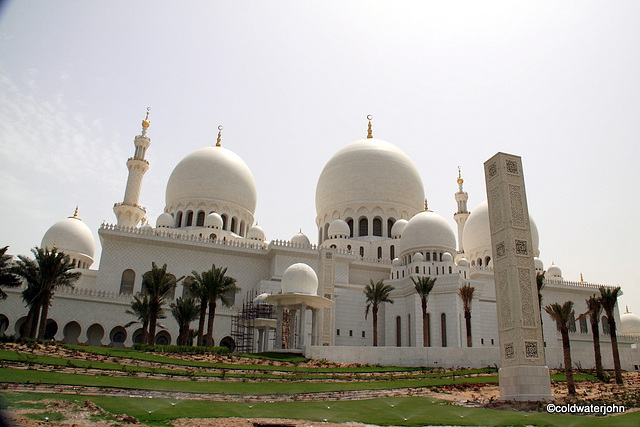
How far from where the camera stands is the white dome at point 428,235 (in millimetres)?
35594

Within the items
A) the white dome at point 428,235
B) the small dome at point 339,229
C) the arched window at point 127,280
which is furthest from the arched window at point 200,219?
the white dome at point 428,235

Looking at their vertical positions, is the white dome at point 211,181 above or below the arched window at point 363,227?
above

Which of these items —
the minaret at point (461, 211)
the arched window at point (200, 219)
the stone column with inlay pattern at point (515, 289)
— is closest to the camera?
the stone column with inlay pattern at point (515, 289)

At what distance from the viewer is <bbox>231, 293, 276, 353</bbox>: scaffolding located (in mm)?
30219

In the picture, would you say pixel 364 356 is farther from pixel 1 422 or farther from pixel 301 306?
pixel 1 422

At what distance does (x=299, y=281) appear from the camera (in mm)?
26703

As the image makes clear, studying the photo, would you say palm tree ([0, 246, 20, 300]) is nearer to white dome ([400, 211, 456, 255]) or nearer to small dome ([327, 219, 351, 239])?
small dome ([327, 219, 351, 239])

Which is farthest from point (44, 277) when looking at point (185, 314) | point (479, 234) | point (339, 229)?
point (479, 234)

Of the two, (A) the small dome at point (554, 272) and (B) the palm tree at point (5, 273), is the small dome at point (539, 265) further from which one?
(B) the palm tree at point (5, 273)

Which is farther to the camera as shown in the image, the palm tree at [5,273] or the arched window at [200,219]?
the arched window at [200,219]

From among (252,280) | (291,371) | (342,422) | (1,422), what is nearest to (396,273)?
(252,280)

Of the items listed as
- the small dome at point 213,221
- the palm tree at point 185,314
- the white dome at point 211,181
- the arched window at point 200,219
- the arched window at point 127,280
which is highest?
the white dome at point 211,181

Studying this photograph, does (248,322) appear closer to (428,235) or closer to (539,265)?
(428,235)

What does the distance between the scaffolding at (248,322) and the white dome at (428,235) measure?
11291mm
